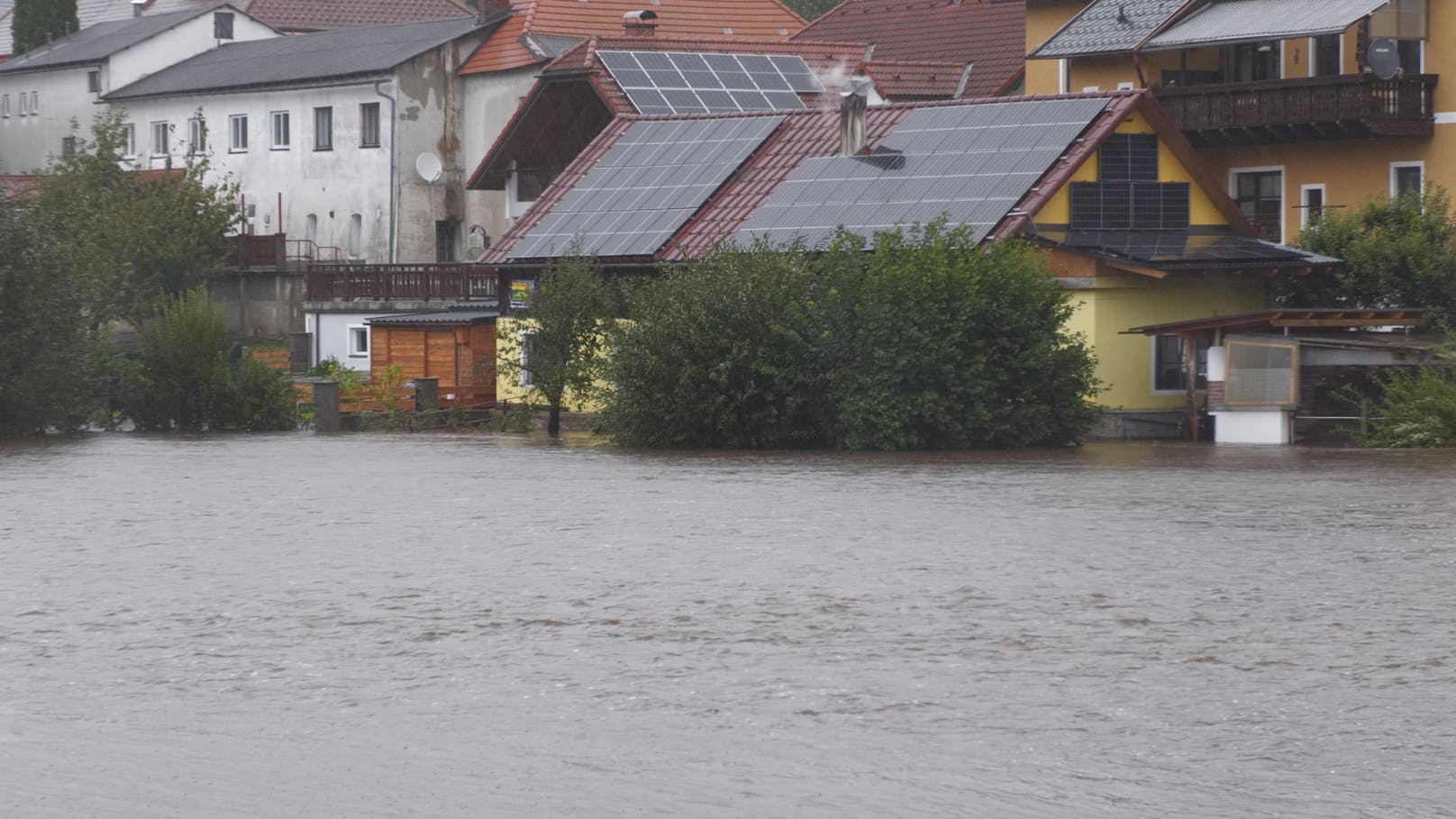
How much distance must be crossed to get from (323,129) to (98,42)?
18.8 m

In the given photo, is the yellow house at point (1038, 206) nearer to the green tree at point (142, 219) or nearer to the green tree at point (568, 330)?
the green tree at point (568, 330)

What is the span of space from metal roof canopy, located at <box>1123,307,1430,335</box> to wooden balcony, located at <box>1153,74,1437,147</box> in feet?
29.0

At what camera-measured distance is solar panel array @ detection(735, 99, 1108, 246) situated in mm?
39875

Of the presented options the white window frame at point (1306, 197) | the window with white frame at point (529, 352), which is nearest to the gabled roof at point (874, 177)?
the window with white frame at point (529, 352)

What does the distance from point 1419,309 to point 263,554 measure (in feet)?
79.0

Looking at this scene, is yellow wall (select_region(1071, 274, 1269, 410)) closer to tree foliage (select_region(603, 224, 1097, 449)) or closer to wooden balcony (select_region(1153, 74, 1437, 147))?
tree foliage (select_region(603, 224, 1097, 449))

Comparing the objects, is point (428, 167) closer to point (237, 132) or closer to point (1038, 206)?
point (237, 132)

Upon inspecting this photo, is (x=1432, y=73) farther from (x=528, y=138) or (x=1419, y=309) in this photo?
(x=528, y=138)

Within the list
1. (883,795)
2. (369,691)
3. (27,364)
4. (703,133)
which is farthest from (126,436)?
(883,795)

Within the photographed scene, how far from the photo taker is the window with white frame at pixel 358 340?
2330 inches

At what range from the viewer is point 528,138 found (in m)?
55.4

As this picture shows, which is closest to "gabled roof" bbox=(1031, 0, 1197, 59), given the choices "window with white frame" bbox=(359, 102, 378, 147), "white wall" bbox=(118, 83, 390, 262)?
"window with white frame" bbox=(359, 102, 378, 147)

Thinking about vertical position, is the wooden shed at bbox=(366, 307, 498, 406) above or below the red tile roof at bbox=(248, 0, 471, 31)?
below

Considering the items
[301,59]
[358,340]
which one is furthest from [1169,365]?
[301,59]
